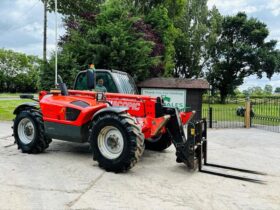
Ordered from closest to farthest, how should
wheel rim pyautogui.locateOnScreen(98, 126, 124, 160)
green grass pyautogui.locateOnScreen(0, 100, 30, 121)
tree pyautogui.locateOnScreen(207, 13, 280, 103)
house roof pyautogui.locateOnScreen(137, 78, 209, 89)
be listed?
wheel rim pyautogui.locateOnScreen(98, 126, 124, 160) → house roof pyautogui.locateOnScreen(137, 78, 209, 89) → green grass pyautogui.locateOnScreen(0, 100, 30, 121) → tree pyautogui.locateOnScreen(207, 13, 280, 103)

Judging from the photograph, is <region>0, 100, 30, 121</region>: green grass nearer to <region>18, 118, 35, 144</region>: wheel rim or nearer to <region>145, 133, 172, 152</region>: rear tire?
<region>18, 118, 35, 144</region>: wheel rim

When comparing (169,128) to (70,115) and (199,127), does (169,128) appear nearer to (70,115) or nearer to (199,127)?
(199,127)

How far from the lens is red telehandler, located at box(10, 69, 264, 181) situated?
18.5ft

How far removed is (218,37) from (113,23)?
25457mm

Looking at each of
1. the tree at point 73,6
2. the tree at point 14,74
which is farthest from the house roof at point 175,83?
the tree at point 14,74

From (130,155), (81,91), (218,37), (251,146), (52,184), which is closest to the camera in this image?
(52,184)

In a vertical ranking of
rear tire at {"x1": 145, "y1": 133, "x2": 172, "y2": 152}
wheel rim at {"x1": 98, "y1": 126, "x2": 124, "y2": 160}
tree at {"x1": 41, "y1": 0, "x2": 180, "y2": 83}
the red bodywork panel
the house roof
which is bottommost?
rear tire at {"x1": 145, "y1": 133, "x2": 172, "y2": 152}

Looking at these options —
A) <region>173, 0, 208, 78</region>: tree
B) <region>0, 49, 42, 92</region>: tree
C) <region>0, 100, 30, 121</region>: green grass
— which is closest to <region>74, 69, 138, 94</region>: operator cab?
<region>0, 100, 30, 121</region>: green grass

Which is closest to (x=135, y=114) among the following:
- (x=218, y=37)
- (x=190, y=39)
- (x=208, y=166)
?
(x=208, y=166)

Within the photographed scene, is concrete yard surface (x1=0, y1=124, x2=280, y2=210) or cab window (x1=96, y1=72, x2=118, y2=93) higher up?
cab window (x1=96, y1=72, x2=118, y2=93)

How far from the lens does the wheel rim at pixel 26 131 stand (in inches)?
283

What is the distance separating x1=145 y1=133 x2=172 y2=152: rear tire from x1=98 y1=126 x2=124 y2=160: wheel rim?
1.89m

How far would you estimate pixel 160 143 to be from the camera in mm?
7711

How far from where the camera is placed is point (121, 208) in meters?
4.00
